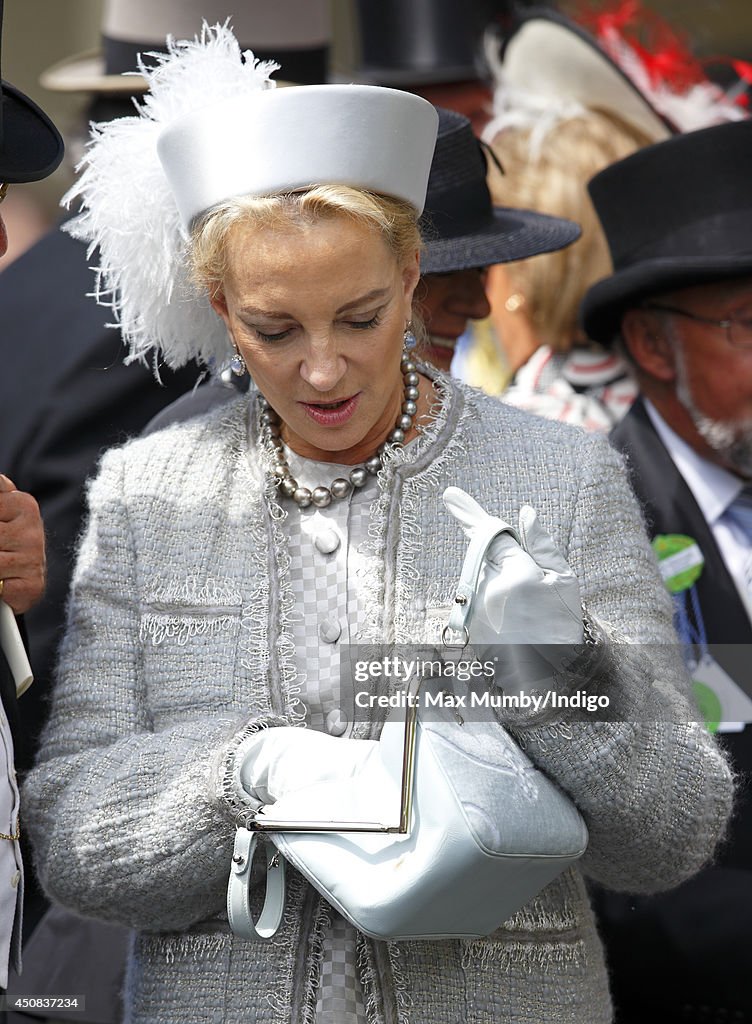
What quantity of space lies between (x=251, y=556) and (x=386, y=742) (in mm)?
463

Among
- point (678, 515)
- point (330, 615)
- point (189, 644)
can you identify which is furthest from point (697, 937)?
point (189, 644)

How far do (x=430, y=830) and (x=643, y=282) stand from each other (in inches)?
74.7

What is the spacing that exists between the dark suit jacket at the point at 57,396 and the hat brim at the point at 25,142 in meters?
0.80

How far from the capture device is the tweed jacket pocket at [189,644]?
2.25 metres

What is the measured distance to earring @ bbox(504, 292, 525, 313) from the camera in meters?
4.37

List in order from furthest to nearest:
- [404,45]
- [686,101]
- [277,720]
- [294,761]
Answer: [404,45] → [686,101] → [277,720] → [294,761]

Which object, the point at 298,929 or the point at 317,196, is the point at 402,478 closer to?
the point at 317,196

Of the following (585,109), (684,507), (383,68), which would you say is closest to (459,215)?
(684,507)

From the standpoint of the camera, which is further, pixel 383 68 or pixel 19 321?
pixel 383 68

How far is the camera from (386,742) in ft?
6.56

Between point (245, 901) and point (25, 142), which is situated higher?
point (25, 142)

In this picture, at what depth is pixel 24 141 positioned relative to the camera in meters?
2.28

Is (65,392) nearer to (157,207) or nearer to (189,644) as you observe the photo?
(157,207)

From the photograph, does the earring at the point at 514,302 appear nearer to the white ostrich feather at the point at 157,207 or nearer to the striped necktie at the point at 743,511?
the striped necktie at the point at 743,511
